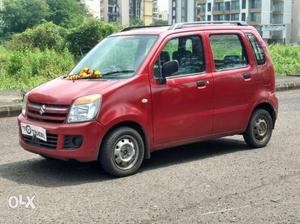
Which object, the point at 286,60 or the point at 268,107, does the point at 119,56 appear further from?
the point at 286,60

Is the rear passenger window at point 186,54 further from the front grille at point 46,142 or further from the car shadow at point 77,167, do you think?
the front grille at point 46,142

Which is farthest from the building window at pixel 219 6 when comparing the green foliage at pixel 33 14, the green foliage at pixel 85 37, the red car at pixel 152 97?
the red car at pixel 152 97

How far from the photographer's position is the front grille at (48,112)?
233 inches

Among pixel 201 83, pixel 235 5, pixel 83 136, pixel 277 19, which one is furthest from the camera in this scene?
pixel 235 5

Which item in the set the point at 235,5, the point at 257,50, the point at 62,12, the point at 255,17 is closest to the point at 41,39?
the point at 257,50

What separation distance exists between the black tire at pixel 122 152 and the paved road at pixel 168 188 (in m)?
0.13

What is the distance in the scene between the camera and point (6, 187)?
581 centimetres

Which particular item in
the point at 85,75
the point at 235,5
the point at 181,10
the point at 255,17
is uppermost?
the point at 181,10

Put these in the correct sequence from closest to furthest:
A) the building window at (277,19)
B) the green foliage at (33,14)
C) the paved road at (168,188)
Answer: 1. the paved road at (168,188)
2. the green foliage at (33,14)
3. the building window at (277,19)

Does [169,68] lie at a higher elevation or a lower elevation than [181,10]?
lower

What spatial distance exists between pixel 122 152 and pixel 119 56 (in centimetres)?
134

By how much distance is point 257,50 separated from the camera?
307 inches

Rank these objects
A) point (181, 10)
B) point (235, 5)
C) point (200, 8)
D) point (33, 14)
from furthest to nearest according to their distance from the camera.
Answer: point (181, 10) → point (200, 8) → point (235, 5) → point (33, 14)
